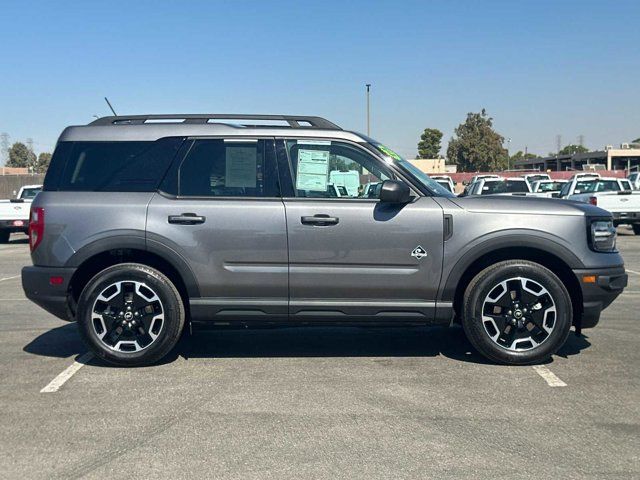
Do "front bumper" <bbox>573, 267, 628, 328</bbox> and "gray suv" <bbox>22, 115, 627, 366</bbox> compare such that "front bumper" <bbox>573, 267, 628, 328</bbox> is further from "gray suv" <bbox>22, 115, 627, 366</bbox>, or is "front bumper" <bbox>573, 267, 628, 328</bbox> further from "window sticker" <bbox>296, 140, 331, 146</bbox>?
"window sticker" <bbox>296, 140, 331, 146</bbox>

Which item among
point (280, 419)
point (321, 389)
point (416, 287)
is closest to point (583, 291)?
point (416, 287)

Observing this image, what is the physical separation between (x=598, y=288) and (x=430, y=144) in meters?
95.2

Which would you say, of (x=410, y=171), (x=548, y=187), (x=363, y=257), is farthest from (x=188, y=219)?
(x=548, y=187)

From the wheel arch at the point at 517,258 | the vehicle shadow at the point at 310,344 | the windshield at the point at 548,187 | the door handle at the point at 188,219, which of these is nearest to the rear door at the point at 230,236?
the door handle at the point at 188,219

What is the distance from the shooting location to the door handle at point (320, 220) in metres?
5.41

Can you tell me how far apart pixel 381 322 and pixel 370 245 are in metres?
0.66

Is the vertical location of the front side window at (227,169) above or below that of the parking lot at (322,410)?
above

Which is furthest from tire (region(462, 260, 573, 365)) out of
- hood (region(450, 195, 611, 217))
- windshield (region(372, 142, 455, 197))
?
windshield (region(372, 142, 455, 197))

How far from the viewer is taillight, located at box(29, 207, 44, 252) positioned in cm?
552

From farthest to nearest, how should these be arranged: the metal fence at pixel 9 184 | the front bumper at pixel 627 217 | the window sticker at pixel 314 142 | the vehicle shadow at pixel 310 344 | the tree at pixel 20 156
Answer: the tree at pixel 20 156
the metal fence at pixel 9 184
the front bumper at pixel 627 217
the vehicle shadow at pixel 310 344
the window sticker at pixel 314 142

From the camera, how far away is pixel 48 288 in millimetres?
5551

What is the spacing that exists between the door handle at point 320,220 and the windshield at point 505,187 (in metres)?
16.8

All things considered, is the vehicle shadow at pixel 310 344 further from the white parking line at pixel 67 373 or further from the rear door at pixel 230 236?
the rear door at pixel 230 236

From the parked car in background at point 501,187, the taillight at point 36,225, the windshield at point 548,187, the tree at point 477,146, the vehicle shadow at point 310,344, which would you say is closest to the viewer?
the taillight at point 36,225
